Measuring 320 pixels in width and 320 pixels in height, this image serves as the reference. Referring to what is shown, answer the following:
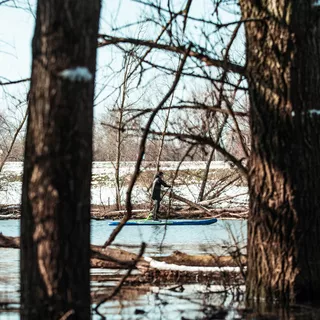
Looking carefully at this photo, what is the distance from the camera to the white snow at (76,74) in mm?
5113

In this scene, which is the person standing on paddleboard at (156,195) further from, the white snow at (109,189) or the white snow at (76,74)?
the white snow at (76,74)

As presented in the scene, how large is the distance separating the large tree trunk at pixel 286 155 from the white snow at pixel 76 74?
9.62 feet

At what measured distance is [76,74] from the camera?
16.9 feet

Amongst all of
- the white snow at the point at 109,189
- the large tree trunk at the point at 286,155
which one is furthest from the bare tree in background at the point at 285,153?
the white snow at the point at 109,189

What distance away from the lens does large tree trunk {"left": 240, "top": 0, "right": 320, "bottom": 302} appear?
764 centimetres

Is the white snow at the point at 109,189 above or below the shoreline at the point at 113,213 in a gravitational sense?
above

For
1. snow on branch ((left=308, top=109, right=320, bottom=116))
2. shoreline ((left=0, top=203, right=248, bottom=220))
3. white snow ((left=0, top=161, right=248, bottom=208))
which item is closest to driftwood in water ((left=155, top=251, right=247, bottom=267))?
snow on branch ((left=308, top=109, right=320, bottom=116))

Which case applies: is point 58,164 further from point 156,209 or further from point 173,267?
point 156,209

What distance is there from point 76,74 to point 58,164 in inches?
23.8

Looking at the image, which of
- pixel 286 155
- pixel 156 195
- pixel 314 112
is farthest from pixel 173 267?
pixel 156 195

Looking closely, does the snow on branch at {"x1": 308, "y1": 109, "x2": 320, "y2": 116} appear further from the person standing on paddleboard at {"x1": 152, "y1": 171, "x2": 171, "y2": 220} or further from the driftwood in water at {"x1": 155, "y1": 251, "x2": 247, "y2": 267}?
the person standing on paddleboard at {"x1": 152, "y1": 171, "x2": 171, "y2": 220}

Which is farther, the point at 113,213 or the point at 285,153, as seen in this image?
the point at 113,213

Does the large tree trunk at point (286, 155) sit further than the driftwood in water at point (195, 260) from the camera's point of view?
No

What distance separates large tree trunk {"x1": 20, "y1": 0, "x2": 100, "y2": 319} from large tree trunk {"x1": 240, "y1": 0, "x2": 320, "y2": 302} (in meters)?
2.89
